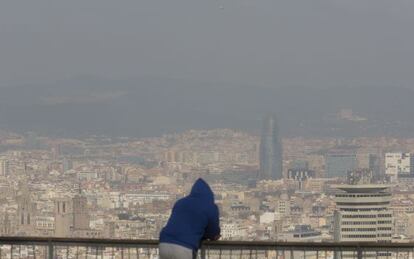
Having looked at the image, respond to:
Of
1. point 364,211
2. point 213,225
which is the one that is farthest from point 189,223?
point 364,211

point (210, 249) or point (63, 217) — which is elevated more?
point (210, 249)

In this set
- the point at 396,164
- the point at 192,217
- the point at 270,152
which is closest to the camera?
the point at 192,217

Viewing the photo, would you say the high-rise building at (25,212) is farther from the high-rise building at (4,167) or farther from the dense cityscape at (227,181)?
the high-rise building at (4,167)

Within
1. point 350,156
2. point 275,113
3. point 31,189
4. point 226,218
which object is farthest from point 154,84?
point 226,218

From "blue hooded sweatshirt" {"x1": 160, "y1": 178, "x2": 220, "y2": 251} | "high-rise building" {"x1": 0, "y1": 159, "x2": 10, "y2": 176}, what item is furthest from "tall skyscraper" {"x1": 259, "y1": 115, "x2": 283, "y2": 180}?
"blue hooded sweatshirt" {"x1": 160, "y1": 178, "x2": 220, "y2": 251}

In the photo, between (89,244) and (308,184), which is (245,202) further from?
(89,244)

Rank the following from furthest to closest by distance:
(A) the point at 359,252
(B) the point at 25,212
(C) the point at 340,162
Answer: (C) the point at 340,162, (B) the point at 25,212, (A) the point at 359,252

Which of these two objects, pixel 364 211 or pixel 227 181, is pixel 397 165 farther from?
pixel 227 181
